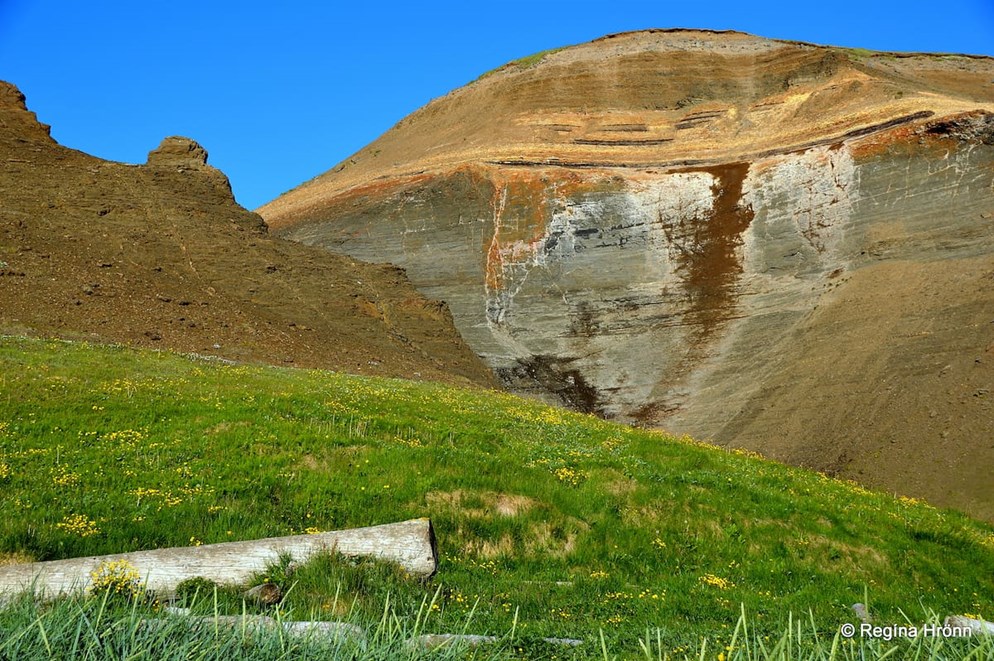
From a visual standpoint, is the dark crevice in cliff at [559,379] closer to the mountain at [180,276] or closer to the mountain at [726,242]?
the mountain at [726,242]

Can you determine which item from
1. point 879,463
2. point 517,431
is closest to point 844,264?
point 879,463

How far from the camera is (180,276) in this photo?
39.1 meters

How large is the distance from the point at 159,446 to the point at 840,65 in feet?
236

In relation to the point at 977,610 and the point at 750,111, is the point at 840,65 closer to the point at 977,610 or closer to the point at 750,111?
the point at 750,111

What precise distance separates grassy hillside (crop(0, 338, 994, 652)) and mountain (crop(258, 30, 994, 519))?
15170 millimetres

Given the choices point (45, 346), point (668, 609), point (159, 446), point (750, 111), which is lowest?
point (668, 609)

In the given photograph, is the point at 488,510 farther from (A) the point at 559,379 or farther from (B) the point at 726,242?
(B) the point at 726,242

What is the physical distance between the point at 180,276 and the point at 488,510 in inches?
1193

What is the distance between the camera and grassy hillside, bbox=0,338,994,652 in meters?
9.80

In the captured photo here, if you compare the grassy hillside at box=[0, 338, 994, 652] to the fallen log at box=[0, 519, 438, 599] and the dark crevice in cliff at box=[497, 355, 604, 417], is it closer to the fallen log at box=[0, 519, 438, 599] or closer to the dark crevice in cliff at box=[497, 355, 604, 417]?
the fallen log at box=[0, 519, 438, 599]

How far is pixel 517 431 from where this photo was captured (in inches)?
773

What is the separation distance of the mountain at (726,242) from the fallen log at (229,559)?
78.3ft

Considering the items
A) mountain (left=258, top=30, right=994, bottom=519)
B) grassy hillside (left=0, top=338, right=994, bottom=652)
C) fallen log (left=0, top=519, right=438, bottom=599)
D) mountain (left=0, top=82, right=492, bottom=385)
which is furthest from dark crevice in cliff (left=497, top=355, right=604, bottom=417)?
fallen log (left=0, top=519, right=438, bottom=599)

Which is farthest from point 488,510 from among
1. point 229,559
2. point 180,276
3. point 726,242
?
point 726,242
